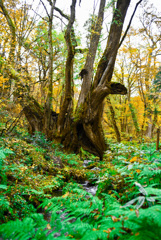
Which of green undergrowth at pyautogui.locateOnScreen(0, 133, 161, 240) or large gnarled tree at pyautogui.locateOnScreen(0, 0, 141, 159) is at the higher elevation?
large gnarled tree at pyautogui.locateOnScreen(0, 0, 141, 159)

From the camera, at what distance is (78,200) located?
2891 mm

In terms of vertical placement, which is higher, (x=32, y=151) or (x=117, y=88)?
(x=117, y=88)

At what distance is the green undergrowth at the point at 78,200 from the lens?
1180 millimetres

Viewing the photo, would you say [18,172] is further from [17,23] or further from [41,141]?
[17,23]

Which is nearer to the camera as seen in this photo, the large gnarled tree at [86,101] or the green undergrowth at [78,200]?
the green undergrowth at [78,200]

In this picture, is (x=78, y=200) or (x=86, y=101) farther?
(x=86, y=101)

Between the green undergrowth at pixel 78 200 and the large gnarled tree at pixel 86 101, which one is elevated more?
the large gnarled tree at pixel 86 101

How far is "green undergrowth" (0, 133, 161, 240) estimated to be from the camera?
118cm

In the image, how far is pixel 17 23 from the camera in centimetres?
1095

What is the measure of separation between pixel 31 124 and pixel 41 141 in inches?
94.5

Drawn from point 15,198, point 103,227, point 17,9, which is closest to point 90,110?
point 15,198

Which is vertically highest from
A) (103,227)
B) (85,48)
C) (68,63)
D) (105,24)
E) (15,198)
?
(105,24)

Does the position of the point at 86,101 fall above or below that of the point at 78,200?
above

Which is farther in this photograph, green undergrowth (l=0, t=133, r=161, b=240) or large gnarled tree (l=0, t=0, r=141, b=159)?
large gnarled tree (l=0, t=0, r=141, b=159)
